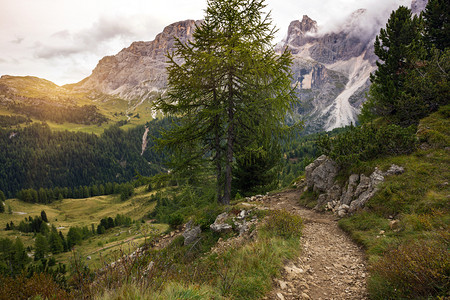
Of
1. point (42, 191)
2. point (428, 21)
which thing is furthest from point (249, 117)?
point (42, 191)

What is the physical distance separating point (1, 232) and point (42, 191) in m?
65.1

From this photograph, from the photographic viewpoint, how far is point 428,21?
2250cm

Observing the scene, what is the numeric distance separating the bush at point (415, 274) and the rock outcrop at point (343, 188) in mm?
5290

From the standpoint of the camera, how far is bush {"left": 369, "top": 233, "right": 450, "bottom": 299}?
12.4 ft

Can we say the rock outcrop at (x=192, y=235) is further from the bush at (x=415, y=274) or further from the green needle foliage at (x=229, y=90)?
the bush at (x=415, y=274)

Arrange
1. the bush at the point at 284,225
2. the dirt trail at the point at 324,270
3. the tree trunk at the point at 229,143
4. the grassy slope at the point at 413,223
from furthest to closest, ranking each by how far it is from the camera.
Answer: the tree trunk at the point at 229,143, the bush at the point at 284,225, the dirt trail at the point at 324,270, the grassy slope at the point at 413,223

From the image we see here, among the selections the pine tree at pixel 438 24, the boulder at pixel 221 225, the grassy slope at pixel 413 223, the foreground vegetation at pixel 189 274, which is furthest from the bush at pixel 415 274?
the pine tree at pixel 438 24

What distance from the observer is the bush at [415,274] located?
3766 millimetres

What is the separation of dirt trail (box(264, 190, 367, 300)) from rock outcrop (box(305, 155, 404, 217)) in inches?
77.3

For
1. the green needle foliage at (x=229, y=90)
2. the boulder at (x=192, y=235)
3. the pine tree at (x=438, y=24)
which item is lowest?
the boulder at (x=192, y=235)


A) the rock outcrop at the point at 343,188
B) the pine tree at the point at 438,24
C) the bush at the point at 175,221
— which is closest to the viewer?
the rock outcrop at the point at 343,188

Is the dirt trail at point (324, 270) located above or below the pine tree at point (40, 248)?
above

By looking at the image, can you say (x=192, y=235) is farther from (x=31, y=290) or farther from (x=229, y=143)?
(x=31, y=290)

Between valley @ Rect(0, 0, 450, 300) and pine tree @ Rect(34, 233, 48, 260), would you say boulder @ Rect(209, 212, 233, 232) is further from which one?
pine tree @ Rect(34, 233, 48, 260)
